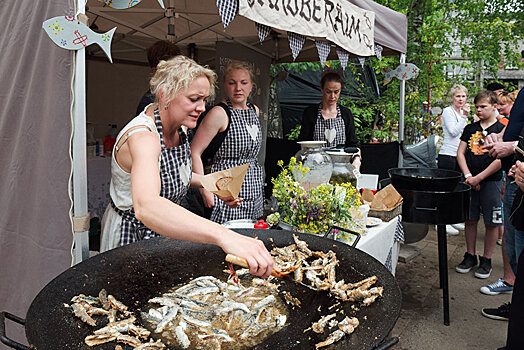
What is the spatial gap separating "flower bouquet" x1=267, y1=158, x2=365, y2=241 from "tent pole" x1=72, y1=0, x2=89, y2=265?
107cm

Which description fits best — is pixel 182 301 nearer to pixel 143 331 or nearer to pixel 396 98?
pixel 143 331

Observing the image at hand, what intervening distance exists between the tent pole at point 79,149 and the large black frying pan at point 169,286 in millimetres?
295

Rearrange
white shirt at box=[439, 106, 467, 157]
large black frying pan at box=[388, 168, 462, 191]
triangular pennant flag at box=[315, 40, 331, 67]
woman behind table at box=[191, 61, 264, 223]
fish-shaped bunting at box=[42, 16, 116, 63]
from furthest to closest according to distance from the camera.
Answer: white shirt at box=[439, 106, 467, 157] → triangular pennant flag at box=[315, 40, 331, 67] → large black frying pan at box=[388, 168, 462, 191] → woman behind table at box=[191, 61, 264, 223] → fish-shaped bunting at box=[42, 16, 116, 63]

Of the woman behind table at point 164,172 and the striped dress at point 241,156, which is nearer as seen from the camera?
A: the woman behind table at point 164,172

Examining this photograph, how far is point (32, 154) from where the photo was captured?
206 centimetres

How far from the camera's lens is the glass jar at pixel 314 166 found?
2.48m

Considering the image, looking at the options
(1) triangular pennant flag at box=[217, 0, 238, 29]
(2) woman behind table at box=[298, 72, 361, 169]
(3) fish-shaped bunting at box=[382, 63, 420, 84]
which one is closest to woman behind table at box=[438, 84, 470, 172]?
(3) fish-shaped bunting at box=[382, 63, 420, 84]

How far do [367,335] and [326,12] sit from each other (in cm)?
260

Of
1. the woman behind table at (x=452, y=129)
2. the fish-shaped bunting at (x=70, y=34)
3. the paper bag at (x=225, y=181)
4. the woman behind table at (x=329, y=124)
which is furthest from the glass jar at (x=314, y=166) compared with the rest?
the woman behind table at (x=452, y=129)

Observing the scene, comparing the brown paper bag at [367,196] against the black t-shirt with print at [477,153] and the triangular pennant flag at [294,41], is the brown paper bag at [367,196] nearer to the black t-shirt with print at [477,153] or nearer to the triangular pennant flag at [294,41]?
the triangular pennant flag at [294,41]

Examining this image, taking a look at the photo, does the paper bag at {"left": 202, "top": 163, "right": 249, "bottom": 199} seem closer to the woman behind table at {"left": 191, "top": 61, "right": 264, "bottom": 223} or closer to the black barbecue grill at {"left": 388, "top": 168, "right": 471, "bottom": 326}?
the woman behind table at {"left": 191, "top": 61, "right": 264, "bottom": 223}

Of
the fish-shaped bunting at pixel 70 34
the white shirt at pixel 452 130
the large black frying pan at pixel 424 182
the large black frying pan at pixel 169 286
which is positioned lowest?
the large black frying pan at pixel 169 286

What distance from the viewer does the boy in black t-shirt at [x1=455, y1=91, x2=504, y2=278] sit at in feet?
13.6

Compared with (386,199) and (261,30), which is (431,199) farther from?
(261,30)
